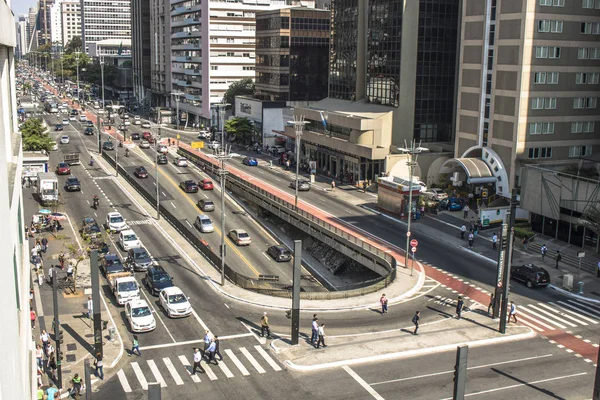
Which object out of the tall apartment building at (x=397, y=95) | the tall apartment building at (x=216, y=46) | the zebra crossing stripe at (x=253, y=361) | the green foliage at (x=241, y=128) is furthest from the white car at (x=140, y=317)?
the tall apartment building at (x=216, y=46)

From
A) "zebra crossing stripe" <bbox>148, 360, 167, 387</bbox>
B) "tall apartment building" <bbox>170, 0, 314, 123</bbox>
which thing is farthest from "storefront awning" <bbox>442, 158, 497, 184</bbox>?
"tall apartment building" <bbox>170, 0, 314, 123</bbox>

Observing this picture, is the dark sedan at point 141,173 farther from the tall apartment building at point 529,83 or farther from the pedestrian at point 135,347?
the pedestrian at point 135,347

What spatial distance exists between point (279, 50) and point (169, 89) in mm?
63982

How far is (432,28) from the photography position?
90.6 m

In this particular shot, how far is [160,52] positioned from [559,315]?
16130 centimetres

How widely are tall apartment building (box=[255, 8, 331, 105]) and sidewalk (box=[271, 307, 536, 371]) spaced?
9046 cm

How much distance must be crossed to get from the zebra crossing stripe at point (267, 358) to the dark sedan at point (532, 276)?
2288cm

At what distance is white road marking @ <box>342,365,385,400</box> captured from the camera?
32.8 meters

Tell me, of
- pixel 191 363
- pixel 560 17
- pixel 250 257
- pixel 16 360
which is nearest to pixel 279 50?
pixel 560 17

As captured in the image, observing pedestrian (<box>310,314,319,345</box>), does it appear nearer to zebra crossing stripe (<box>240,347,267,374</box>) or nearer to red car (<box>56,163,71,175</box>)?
zebra crossing stripe (<box>240,347,267,374</box>)

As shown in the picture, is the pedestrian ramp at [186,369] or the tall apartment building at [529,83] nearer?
the pedestrian ramp at [186,369]

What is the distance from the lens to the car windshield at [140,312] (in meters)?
41.0

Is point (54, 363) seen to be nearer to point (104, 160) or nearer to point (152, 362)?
point (152, 362)

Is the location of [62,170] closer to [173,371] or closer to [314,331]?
[173,371]
